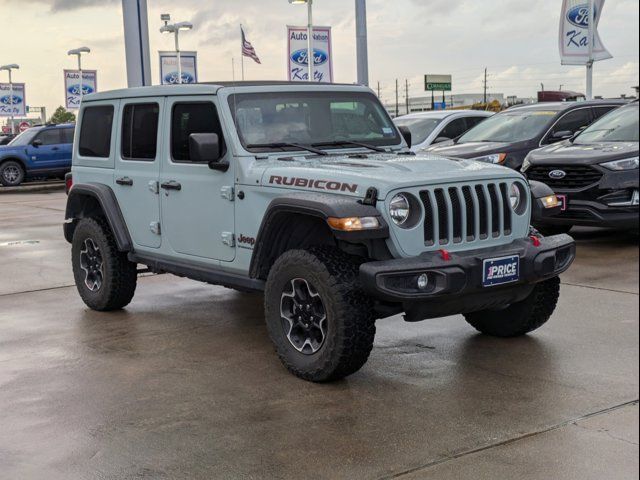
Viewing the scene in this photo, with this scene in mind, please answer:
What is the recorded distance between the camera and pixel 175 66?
2198 centimetres

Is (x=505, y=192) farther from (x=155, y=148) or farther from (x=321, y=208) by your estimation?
(x=155, y=148)

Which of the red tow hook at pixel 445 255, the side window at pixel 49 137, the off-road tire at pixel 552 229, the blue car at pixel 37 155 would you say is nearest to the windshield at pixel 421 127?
the off-road tire at pixel 552 229

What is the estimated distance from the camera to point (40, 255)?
11.2 metres

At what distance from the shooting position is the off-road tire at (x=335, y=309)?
16.0 ft

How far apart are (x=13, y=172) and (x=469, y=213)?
22346 mm

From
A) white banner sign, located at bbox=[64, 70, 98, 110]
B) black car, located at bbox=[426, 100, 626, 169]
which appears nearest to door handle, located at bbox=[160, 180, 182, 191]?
black car, located at bbox=[426, 100, 626, 169]

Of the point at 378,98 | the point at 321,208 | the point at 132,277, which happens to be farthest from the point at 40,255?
the point at 321,208

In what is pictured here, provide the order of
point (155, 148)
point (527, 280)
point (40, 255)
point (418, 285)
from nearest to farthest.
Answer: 1. point (418, 285)
2. point (527, 280)
3. point (155, 148)
4. point (40, 255)

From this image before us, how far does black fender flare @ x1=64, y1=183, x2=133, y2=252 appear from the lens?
7.01m

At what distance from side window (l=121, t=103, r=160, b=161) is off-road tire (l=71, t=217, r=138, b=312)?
26.5 inches

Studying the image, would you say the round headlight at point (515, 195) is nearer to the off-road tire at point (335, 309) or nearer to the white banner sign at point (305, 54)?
the off-road tire at point (335, 309)

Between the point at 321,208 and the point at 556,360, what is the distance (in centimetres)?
191

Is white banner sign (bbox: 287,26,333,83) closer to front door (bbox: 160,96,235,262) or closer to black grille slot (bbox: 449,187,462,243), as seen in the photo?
front door (bbox: 160,96,235,262)

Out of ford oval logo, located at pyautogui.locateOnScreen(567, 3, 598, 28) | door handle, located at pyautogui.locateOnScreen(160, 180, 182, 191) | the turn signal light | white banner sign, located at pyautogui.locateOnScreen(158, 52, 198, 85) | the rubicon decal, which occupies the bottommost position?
the turn signal light
